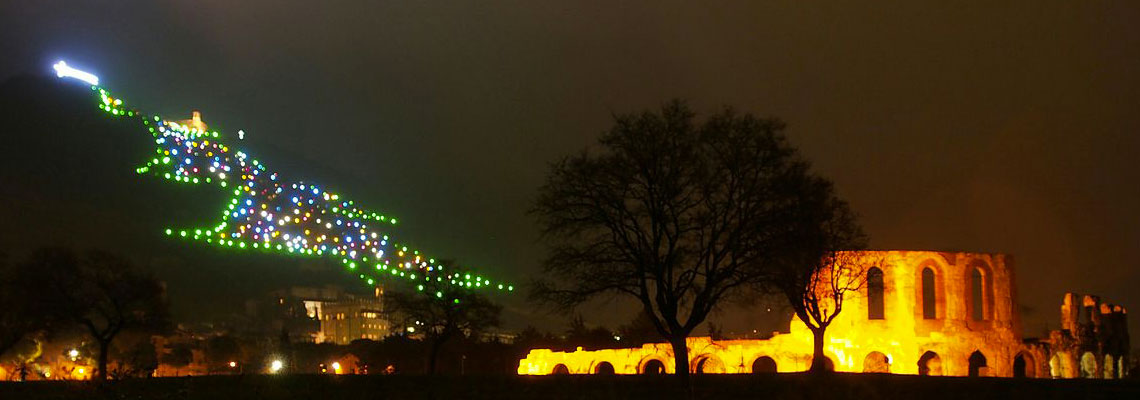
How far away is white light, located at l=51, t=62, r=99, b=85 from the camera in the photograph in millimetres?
147625

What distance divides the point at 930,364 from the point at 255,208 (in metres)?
104

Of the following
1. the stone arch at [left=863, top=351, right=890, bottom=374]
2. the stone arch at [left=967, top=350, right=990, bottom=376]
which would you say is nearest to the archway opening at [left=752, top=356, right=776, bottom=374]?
the stone arch at [left=863, top=351, right=890, bottom=374]

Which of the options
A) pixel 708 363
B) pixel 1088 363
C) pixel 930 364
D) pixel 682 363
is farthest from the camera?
pixel 708 363

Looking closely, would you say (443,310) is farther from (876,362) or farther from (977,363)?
(977,363)

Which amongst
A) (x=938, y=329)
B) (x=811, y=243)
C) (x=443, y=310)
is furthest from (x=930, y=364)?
(x=811, y=243)

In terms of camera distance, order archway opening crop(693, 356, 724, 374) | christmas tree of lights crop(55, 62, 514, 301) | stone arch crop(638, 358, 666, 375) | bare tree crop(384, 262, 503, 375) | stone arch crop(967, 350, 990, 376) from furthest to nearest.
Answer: christmas tree of lights crop(55, 62, 514, 301) → stone arch crop(638, 358, 666, 375) → archway opening crop(693, 356, 724, 374) → stone arch crop(967, 350, 990, 376) → bare tree crop(384, 262, 503, 375)

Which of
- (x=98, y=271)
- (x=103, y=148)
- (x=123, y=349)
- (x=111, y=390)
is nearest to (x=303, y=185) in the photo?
(x=103, y=148)

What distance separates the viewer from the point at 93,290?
1821 inches

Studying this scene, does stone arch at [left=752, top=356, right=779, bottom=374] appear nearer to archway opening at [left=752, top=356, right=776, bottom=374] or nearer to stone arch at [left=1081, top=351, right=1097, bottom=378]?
archway opening at [left=752, top=356, right=776, bottom=374]

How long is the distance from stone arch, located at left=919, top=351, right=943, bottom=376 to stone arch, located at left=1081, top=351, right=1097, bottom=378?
6917mm

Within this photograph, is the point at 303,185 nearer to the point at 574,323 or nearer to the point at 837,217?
the point at 574,323

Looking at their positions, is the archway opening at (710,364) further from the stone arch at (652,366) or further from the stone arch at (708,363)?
the stone arch at (652,366)

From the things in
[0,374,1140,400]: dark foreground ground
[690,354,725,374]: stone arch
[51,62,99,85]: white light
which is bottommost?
[690,354,725,374]: stone arch

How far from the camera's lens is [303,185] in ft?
534
